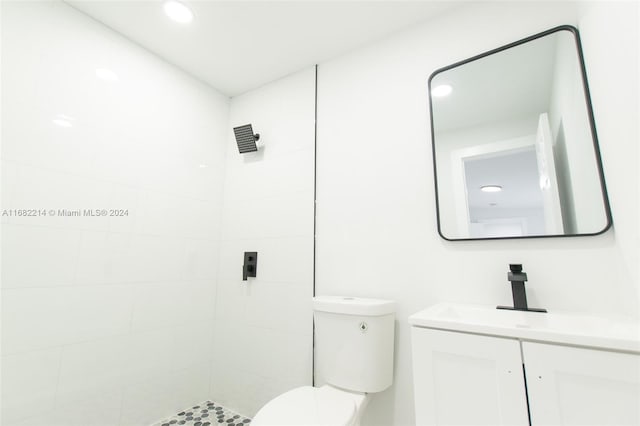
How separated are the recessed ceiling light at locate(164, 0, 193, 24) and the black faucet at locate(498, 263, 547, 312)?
6.21 ft

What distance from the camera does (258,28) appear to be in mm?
1593

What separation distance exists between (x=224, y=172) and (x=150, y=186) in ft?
1.82

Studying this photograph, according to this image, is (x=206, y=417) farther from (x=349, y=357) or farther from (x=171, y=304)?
(x=349, y=357)

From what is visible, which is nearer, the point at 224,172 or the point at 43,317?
the point at 43,317

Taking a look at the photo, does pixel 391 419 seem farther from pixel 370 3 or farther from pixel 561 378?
pixel 370 3

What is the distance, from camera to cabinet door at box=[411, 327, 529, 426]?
30.8 inches

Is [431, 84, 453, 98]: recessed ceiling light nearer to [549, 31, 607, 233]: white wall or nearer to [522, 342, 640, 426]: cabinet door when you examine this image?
[549, 31, 607, 233]: white wall

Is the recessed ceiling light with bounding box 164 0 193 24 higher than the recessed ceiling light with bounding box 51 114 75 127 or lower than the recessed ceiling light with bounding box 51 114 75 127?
higher

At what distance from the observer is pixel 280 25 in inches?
61.9

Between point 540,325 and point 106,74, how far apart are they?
220cm

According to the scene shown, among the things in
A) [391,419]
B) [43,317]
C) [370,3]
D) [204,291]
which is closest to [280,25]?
[370,3]

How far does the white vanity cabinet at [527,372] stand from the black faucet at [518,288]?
11 cm

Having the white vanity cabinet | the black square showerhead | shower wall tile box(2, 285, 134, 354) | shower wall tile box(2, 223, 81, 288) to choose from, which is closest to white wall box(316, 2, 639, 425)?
the white vanity cabinet

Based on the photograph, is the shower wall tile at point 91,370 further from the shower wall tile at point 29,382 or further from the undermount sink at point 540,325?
the undermount sink at point 540,325
